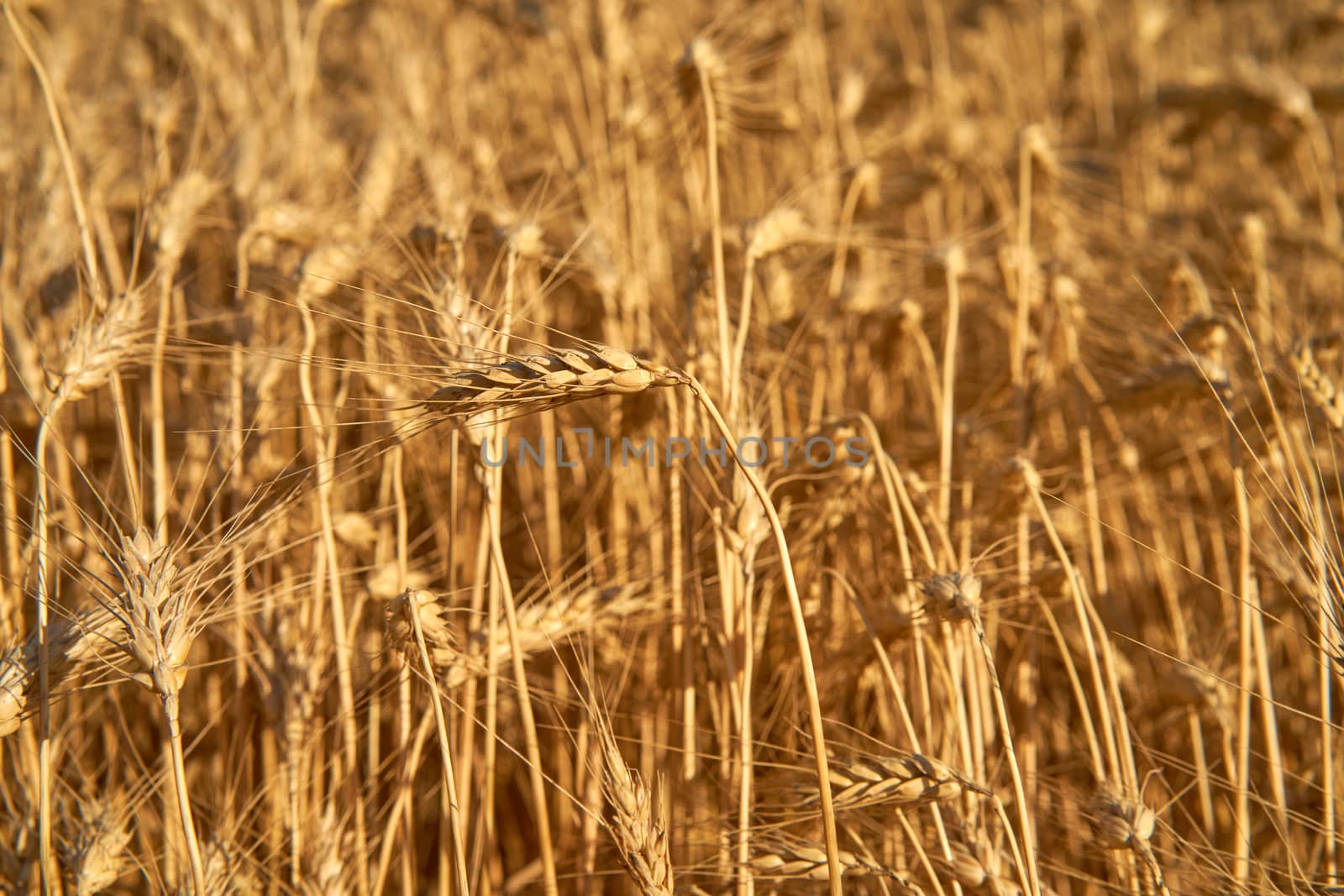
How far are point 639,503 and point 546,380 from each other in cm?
98

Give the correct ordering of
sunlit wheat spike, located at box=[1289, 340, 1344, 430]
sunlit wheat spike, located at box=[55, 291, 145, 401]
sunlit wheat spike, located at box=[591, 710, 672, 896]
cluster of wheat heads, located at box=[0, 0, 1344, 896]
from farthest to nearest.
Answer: sunlit wheat spike, located at box=[1289, 340, 1344, 430] → sunlit wheat spike, located at box=[55, 291, 145, 401] → cluster of wheat heads, located at box=[0, 0, 1344, 896] → sunlit wheat spike, located at box=[591, 710, 672, 896]

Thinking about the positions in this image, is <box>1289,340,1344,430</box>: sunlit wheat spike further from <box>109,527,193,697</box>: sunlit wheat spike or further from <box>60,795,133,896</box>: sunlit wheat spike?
<box>60,795,133,896</box>: sunlit wheat spike

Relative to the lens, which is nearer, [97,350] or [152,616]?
[152,616]

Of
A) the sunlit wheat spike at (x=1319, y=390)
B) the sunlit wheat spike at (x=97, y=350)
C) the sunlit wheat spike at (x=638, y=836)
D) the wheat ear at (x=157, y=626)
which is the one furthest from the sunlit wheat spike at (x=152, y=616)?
the sunlit wheat spike at (x=1319, y=390)

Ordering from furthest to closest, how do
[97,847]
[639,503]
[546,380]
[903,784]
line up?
[639,503]
[97,847]
[903,784]
[546,380]

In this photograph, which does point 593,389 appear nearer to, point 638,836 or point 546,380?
point 546,380

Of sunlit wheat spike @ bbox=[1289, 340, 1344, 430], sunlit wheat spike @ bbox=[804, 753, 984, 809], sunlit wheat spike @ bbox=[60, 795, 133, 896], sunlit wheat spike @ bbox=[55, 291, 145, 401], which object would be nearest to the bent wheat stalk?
sunlit wheat spike @ bbox=[804, 753, 984, 809]

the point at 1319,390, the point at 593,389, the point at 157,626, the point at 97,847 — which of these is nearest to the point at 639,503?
the point at 593,389

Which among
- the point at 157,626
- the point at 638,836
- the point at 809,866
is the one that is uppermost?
the point at 157,626

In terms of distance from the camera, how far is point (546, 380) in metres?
A: 1.15

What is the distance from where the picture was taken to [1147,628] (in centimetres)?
216

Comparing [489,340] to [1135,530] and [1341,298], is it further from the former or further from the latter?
[1341,298]

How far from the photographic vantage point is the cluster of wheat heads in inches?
54.7

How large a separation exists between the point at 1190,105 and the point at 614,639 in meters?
2.77
